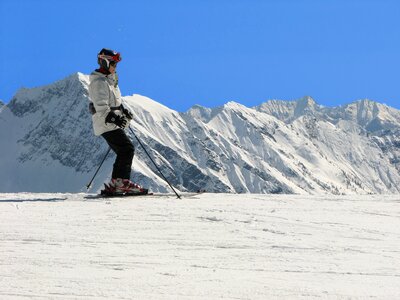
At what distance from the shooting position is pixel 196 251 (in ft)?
18.8

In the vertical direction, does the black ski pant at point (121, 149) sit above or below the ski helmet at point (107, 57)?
below

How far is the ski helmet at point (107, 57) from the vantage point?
10.8 m

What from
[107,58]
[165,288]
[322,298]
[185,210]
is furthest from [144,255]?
[107,58]

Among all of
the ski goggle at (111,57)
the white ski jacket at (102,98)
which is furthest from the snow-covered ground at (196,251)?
the ski goggle at (111,57)

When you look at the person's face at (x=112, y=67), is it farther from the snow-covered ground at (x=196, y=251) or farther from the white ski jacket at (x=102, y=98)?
the snow-covered ground at (x=196, y=251)

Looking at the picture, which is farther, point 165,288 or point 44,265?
point 44,265

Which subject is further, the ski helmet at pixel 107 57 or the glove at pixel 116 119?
the ski helmet at pixel 107 57

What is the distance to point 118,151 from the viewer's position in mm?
10977

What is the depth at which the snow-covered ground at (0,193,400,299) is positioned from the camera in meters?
4.48

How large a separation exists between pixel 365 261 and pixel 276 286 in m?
1.28

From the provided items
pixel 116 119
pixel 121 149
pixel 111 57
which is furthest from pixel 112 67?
pixel 121 149

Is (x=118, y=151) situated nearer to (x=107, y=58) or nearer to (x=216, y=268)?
(x=107, y=58)

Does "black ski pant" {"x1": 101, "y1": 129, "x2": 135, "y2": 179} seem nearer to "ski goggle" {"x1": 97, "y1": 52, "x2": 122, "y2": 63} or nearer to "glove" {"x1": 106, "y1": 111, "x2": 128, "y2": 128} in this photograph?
"glove" {"x1": 106, "y1": 111, "x2": 128, "y2": 128}

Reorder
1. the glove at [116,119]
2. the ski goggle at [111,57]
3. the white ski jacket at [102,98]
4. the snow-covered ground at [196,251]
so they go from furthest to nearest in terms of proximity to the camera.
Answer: the ski goggle at [111,57], the white ski jacket at [102,98], the glove at [116,119], the snow-covered ground at [196,251]
